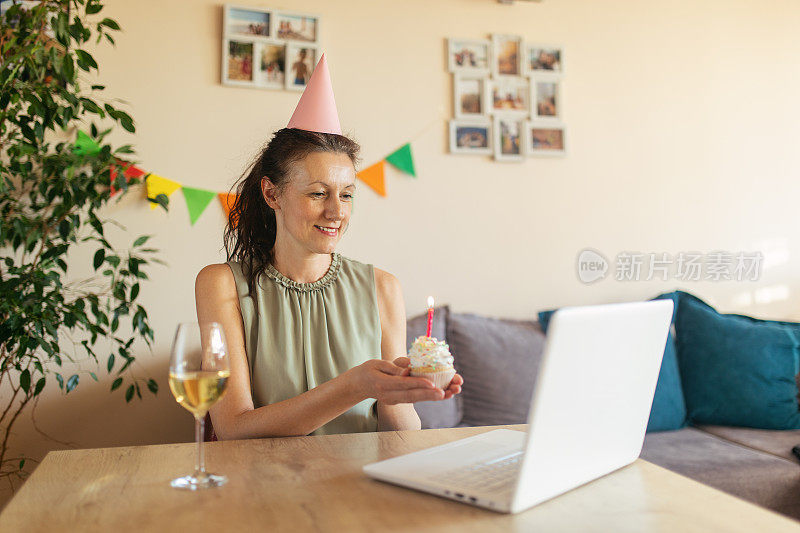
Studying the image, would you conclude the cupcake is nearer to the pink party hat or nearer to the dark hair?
the dark hair

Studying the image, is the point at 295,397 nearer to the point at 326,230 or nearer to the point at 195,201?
the point at 326,230

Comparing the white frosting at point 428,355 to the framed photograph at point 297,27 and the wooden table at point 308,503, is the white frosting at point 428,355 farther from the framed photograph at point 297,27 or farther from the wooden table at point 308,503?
the framed photograph at point 297,27

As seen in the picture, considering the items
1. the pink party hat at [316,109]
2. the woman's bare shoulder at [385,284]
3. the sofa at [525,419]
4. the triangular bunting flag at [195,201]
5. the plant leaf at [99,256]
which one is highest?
the pink party hat at [316,109]

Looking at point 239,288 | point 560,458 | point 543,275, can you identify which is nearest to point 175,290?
point 239,288

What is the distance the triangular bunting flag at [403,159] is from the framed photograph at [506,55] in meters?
0.52

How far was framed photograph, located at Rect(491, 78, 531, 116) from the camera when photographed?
3.02 m

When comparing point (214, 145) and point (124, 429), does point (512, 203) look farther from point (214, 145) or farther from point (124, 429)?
point (124, 429)

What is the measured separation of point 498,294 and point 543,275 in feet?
0.74

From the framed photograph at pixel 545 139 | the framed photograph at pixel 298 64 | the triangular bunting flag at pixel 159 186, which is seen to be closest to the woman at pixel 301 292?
the triangular bunting flag at pixel 159 186

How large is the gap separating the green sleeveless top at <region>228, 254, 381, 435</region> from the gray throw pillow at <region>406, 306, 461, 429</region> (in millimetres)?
751

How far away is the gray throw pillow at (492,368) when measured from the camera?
2611 mm

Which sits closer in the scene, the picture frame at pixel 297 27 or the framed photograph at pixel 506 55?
the picture frame at pixel 297 27

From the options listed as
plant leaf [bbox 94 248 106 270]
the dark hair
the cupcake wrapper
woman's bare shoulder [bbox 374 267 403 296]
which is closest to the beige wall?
plant leaf [bbox 94 248 106 270]

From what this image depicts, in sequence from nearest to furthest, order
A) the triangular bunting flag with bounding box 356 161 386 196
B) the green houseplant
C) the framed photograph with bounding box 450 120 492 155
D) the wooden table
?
the wooden table < the green houseplant < the triangular bunting flag with bounding box 356 161 386 196 < the framed photograph with bounding box 450 120 492 155
